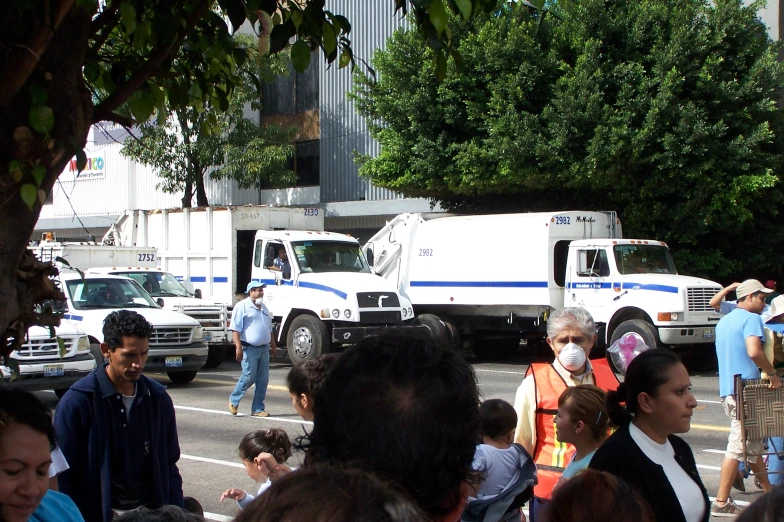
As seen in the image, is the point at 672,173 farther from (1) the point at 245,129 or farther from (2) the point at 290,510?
(2) the point at 290,510

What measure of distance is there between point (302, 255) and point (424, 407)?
57.6ft

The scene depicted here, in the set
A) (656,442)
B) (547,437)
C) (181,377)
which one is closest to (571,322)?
(547,437)

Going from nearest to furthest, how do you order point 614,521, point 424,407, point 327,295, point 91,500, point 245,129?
point 424,407, point 614,521, point 91,500, point 327,295, point 245,129

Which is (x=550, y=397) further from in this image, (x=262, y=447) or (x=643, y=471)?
(x=262, y=447)

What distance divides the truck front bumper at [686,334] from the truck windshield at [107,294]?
31.9 feet

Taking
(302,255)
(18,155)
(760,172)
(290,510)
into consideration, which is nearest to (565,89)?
(760,172)

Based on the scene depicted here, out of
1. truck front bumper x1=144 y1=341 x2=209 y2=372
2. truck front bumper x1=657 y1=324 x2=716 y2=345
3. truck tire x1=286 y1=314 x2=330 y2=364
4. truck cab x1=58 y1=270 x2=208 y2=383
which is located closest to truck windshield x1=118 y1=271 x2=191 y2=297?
truck cab x1=58 y1=270 x2=208 y2=383

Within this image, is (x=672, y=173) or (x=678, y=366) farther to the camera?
(x=672, y=173)

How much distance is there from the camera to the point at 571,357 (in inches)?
192

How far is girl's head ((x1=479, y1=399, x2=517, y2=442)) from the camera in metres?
4.22

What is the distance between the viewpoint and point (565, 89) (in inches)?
778

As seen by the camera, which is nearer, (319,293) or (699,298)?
(699,298)

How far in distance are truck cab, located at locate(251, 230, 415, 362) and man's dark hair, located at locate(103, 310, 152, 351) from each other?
12.9 m

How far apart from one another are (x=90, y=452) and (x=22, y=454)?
4.49 feet
